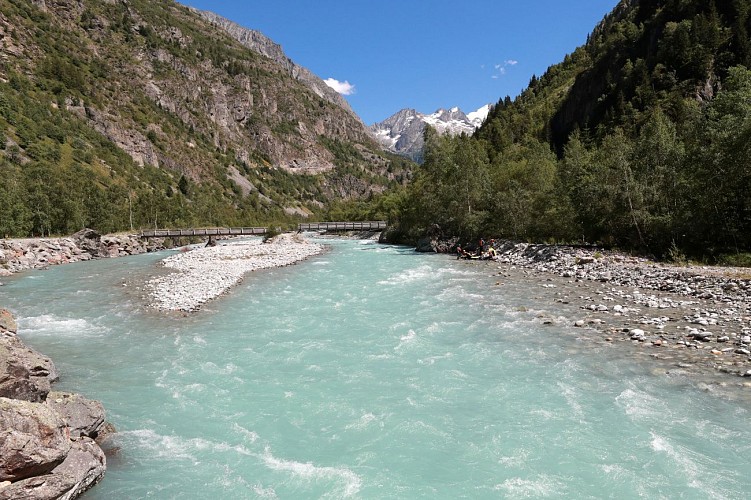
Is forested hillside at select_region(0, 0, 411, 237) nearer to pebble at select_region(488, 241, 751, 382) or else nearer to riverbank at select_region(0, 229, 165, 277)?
riverbank at select_region(0, 229, 165, 277)

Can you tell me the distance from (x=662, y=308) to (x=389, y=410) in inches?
595

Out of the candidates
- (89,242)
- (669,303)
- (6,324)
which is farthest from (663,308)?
(89,242)

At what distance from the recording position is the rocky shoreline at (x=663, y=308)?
12.3m

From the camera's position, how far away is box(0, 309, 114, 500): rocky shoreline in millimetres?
6184

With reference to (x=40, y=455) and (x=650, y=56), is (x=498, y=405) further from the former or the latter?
(x=650, y=56)

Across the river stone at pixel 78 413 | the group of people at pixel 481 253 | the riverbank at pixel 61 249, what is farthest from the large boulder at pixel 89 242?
the river stone at pixel 78 413

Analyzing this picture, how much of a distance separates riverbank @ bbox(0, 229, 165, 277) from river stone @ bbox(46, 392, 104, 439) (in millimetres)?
38387

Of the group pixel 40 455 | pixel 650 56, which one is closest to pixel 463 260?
pixel 40 455

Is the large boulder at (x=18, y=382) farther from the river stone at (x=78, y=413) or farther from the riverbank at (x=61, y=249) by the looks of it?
the riverbank at (x=61, y=249)

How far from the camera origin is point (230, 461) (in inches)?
334

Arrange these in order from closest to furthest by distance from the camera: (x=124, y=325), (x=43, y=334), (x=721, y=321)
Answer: (x=721, y=321) < (x=43, y=334) < (x=124, y=325)

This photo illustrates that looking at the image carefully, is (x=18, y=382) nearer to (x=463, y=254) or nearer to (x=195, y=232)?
(x=463, y=254)

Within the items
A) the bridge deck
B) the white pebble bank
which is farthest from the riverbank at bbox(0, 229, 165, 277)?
the white pebble bank

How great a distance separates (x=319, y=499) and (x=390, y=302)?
15.9 meters
